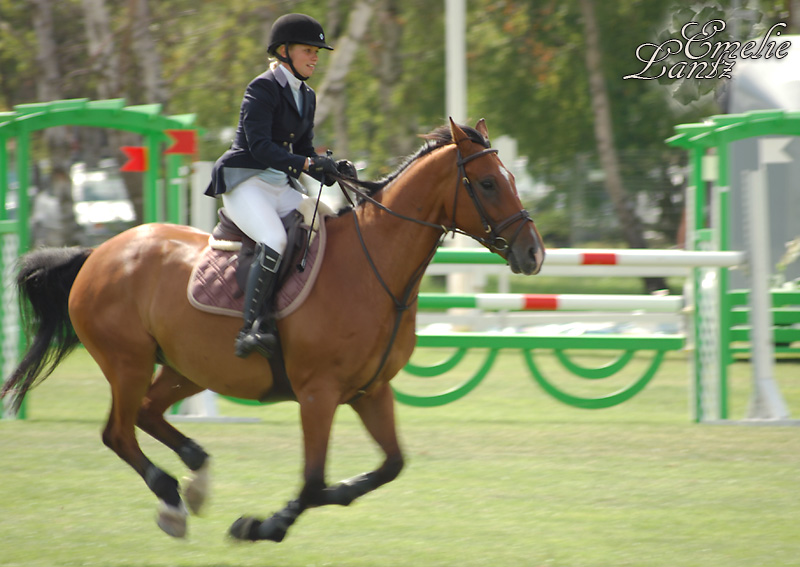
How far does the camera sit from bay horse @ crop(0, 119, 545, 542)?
179 inches

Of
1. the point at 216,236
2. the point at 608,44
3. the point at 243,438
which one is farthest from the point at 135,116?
the point at 608,44

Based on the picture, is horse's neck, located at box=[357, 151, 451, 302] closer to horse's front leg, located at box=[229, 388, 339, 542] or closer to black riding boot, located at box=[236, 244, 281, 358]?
black riding boot, located at box=[236, 244, 281, 358]

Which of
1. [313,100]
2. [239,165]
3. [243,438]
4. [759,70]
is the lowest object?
[243,438]

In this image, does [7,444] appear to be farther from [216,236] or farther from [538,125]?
[538,125]

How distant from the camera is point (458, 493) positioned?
582 cm

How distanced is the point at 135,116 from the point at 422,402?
323 cm

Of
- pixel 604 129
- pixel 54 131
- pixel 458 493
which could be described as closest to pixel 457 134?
pixel 458 493

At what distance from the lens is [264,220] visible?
4789 mm

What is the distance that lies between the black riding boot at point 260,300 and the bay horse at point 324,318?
3.6 inches

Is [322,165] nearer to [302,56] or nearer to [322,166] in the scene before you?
[322,166]

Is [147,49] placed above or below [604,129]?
above

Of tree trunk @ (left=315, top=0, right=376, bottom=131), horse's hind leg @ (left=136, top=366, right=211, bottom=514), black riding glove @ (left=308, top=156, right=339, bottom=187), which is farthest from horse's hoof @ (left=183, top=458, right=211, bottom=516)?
tree trunk @ (left=315, top=0, right=376, bottom=131)

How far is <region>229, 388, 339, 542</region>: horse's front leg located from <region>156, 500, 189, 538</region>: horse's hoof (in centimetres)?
32

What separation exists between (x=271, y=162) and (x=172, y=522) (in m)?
1.70
